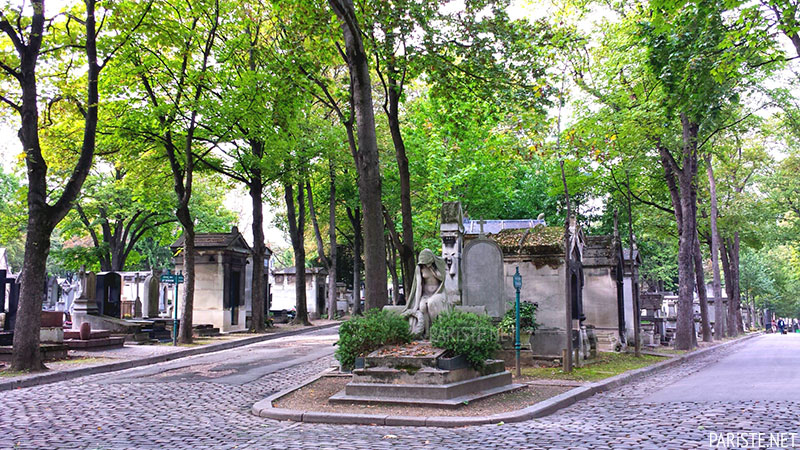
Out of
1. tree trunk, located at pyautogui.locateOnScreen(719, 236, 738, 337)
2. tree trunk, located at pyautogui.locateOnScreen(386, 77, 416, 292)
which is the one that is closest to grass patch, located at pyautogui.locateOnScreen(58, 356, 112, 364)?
tree trunk, located at pyautogui.locateOnScreen(386, 77, 416, 292)

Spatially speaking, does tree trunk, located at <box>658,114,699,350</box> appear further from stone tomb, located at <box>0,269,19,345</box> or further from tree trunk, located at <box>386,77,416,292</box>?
stone tomb, located at <box>0,269,19,345</box>

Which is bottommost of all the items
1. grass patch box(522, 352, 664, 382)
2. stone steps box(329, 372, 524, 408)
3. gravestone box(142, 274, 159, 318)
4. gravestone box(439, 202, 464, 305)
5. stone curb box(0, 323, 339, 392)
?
grass patch box(522, 352, 664, 382)

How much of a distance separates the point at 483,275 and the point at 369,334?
585cm

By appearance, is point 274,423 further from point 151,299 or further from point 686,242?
point 151,299

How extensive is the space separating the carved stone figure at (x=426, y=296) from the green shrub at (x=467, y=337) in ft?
3.18

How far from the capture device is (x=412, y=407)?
8.80m

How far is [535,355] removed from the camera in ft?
49.7

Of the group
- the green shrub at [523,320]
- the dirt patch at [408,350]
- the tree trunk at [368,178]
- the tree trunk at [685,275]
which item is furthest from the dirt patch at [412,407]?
the tree trunk at [685,275]

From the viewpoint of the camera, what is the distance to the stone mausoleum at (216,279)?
2648cm

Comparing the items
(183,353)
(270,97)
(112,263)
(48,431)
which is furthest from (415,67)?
(112,263)

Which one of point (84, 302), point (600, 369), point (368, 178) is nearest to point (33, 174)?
point (368, 178)

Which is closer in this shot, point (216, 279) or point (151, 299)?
point (151, 299)

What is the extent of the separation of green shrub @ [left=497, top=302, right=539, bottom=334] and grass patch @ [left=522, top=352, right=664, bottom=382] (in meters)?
0.99

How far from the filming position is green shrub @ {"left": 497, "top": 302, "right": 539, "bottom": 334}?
14.4 m
